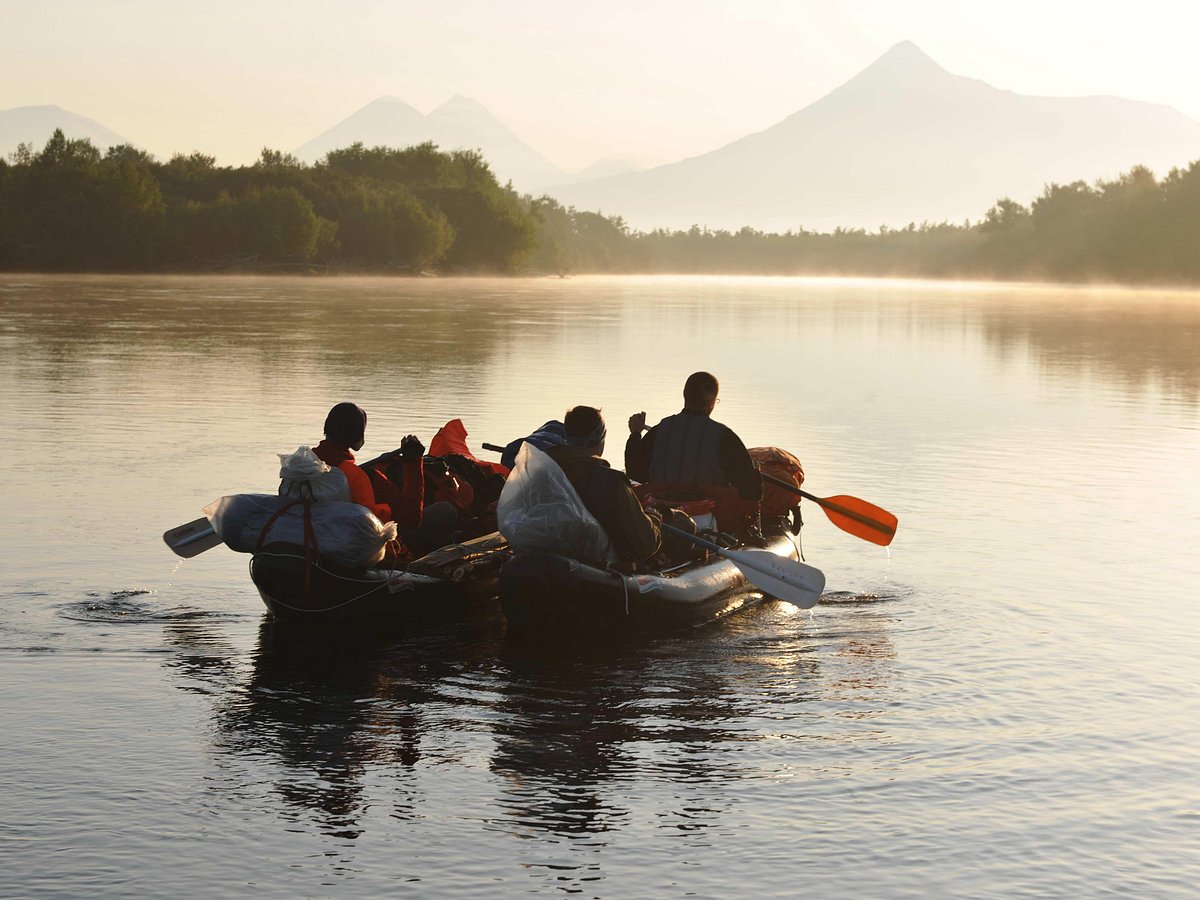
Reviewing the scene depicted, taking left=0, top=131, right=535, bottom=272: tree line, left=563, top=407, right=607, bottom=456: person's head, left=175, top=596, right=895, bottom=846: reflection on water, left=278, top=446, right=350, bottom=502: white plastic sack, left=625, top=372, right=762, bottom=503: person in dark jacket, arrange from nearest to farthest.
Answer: left=175, top=596, right=895, bottom=846: reflection on water < left=278, top=446, right=350, bottom=502: white plastic sack < left=563, top=407, right=607, bottom=456: person's head < left=625, top=372, right=762, bottom=503: person in dark jacket < left=0, top=131, right=535, bottom=272: tree line

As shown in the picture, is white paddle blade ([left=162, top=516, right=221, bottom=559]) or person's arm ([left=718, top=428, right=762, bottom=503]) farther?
person's arm ([left=718, top=428, right=762, bottom=503])

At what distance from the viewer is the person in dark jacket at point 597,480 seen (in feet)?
31.7

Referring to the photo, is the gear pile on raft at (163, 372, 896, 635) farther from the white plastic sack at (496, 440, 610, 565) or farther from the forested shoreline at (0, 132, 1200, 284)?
the forested shoreline at (0, 132, 1200, 284)

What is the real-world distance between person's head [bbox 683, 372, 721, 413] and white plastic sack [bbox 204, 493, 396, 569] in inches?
92.4

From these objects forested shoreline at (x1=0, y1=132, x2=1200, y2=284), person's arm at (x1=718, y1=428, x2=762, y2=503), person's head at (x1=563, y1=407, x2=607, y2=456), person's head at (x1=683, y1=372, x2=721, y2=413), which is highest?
forested shoreline at (x1=0, y1=132, x2=1200, y2=284)

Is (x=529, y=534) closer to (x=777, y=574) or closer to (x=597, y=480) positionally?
(x=597, y=480)

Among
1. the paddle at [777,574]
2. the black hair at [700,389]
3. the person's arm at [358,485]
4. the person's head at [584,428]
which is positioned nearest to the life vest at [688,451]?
the black hair at [700,389]

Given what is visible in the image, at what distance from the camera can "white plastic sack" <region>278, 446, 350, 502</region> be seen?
31.2 feet

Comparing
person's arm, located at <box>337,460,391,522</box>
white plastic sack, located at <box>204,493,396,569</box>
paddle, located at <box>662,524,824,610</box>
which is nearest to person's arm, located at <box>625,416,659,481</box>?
paddle, located at <box>662,524,824,610</box>

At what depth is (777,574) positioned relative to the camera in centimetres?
1062

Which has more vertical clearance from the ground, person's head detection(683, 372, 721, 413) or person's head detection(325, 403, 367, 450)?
person's head detection(683, 372, 721, 413)

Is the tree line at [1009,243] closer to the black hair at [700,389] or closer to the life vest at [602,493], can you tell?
the black hair at [700,389]

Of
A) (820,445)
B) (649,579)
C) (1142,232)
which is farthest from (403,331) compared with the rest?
(1142,232)

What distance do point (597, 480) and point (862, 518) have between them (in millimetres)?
3510
